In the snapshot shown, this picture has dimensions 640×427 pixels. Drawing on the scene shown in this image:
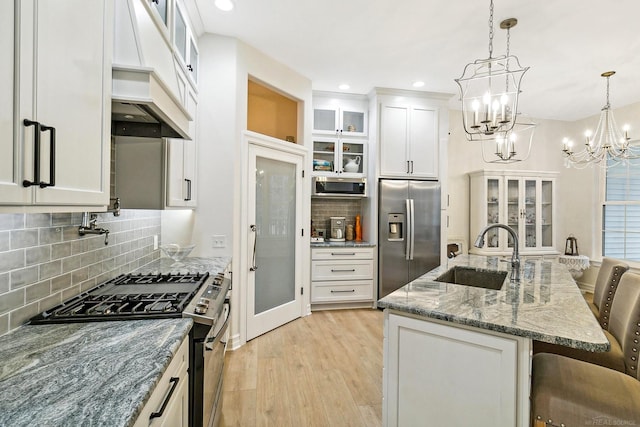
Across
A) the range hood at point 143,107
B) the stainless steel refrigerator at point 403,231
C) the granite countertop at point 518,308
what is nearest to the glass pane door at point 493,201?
the stainless steel refrigerator at point 403,231

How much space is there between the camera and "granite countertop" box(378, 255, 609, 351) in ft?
3.78

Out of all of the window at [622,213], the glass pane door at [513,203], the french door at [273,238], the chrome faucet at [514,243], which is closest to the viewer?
the chrome faucet at [514,243]

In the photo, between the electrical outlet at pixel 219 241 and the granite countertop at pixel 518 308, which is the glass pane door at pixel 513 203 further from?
the electrical outlet at pixel 219 241

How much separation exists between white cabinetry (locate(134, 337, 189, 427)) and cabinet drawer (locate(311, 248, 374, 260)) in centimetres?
279

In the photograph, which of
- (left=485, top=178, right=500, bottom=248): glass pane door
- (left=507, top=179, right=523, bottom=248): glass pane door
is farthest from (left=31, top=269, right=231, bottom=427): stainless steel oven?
(left=507, top=179, right=523, bottom=248): glass pane door

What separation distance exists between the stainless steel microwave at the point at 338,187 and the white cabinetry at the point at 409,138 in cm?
37

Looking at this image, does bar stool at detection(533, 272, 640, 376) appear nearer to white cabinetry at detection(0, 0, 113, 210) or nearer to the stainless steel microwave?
white cabinetry at detection(0, 0, 113, 210)

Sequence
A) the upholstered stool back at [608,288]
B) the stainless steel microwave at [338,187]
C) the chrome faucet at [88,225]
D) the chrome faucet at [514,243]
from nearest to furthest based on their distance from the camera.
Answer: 1. the chrome faucet at [88,225]
2. the upholstered stool back at [608,288]
3. the chrome faucet at [514,243]
4. the stainless steel microwave at [338,187]

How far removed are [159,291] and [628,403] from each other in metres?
2.12

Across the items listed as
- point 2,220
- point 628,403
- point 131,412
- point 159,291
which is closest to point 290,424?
point 159,291

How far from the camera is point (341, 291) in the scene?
13.4 feet

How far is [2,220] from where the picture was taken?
3.62 feet

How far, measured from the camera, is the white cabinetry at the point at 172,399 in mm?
864

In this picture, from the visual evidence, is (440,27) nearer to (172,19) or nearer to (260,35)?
(260,35)
